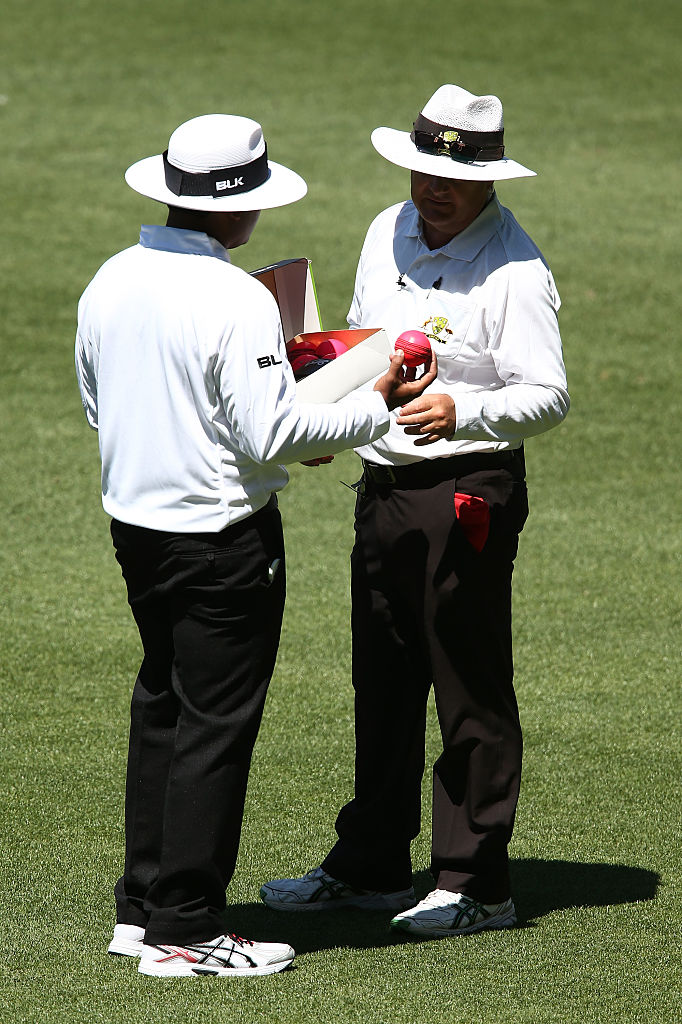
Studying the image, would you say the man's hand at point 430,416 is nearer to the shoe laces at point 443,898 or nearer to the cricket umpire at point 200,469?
the cricket umpire at point 200,469

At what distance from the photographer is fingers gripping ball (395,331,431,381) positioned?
3516mm

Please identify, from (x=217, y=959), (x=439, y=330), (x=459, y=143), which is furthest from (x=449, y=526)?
(x=217, y=959)

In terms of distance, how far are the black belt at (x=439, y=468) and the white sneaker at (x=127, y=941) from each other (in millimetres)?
1324

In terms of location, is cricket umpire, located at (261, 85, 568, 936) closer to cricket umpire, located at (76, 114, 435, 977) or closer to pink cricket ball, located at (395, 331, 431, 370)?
pink cricket ball, located at (395, 331, 431, 370)

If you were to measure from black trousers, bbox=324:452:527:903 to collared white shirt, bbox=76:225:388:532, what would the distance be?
0.50 meters

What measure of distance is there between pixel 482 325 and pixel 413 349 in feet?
0.91

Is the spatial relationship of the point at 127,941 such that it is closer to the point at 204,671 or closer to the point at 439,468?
the point at 204,671

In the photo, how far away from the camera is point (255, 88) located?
1511 cm

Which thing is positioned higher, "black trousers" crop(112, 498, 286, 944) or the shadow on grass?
"black trousers" crop(112, 498, 286, 944)

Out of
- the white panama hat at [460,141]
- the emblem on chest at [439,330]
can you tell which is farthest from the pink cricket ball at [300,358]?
the white panama hat at [460,141]

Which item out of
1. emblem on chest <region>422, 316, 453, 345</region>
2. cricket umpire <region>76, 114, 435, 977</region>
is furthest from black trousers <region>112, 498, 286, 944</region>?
emblem on chest <region>422, 316, 453, 345</region>

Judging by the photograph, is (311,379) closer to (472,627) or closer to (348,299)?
(472,627)

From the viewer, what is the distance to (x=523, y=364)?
12.0ft

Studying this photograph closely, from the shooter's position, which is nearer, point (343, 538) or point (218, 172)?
point (218, 172)
